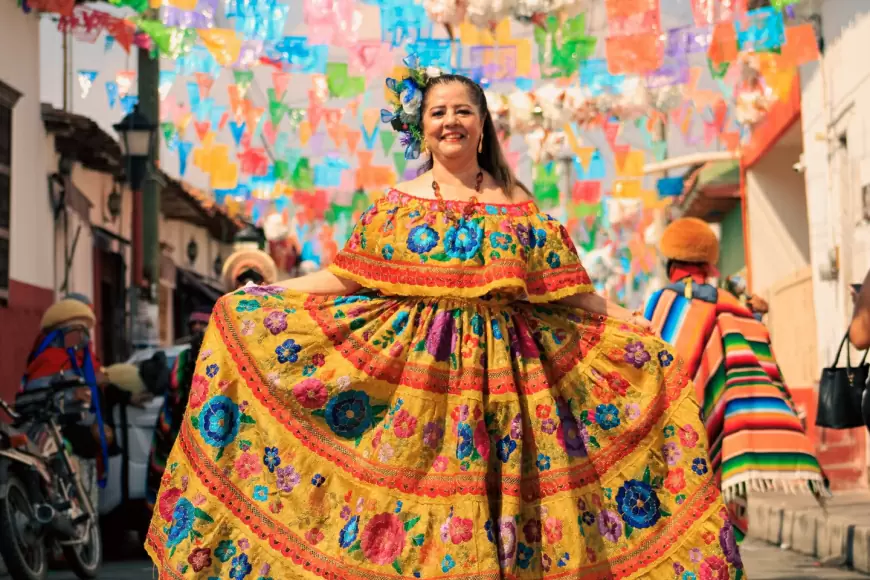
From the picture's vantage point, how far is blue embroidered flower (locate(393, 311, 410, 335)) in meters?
5.20

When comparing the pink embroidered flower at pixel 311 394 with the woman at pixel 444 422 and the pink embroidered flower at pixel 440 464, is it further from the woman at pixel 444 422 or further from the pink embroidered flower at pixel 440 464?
the pink embroidered flower at pixel 440 464

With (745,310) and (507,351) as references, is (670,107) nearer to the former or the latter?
(745,310)

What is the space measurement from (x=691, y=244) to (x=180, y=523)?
3.60 m

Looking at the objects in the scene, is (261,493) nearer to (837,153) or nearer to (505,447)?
(505,447)

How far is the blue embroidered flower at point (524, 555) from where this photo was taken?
4.90 meters

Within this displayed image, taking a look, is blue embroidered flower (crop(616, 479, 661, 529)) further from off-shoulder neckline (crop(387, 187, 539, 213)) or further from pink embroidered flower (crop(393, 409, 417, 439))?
off-shoulder neckline (crop(387, 187, 539, 213))

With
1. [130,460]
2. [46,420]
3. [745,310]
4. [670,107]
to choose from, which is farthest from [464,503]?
[670,107]

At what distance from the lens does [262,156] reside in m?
21.9

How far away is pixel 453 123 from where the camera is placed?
17.9 feet

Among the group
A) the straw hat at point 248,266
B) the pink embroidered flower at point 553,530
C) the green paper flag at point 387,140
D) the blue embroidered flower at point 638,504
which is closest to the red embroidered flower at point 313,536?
the pink embroidered flower at point 553,530

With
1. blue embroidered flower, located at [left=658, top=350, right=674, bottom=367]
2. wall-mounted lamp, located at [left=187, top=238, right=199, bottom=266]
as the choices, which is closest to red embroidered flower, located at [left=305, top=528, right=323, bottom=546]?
blue embroidered flower, located at [left=658, top=350, right=674, bottom=367]

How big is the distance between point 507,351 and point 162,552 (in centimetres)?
127

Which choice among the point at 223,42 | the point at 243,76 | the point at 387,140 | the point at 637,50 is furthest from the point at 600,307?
the point at 387,140

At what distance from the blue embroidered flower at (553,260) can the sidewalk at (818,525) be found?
3.42m
